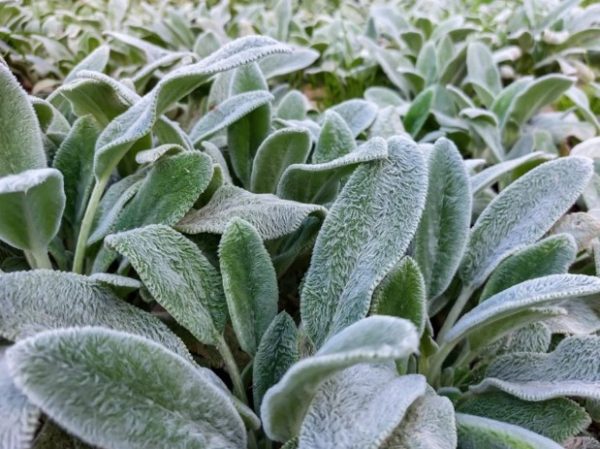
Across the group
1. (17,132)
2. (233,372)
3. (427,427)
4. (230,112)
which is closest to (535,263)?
(427,427)

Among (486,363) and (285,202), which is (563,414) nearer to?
(486,363)

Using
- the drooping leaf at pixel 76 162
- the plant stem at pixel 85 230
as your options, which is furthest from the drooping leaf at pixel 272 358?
the drooping leaf at pixel 76 162

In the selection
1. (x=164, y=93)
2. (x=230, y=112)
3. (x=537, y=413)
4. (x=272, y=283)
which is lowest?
(x=537, y=413)

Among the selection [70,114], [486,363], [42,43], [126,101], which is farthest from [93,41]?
[486,363]

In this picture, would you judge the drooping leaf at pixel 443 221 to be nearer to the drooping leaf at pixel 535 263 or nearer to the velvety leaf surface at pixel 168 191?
the drooping leaf at pixel 535 263

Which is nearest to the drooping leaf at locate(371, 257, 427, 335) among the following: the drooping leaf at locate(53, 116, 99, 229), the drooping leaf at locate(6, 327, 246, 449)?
the drooping leaf at locate(6, 327, 246, 449)

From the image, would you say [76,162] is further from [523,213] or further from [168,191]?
[523,213]
